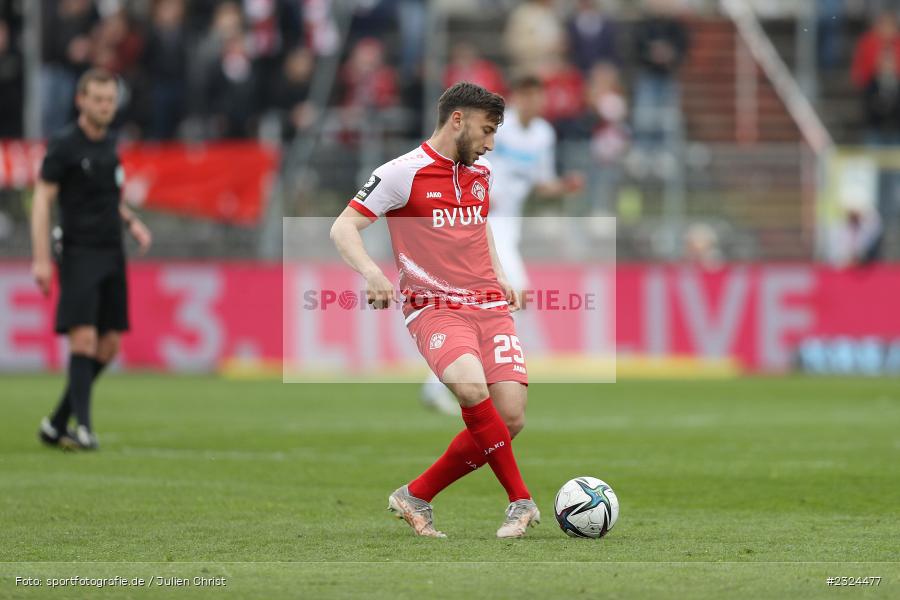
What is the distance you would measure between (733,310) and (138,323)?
25.1 feet

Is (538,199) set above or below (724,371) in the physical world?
above

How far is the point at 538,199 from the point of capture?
71.5 ft

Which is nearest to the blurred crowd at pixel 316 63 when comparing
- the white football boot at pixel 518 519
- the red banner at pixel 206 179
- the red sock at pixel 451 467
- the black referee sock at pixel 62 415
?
the red banner at pixel 206 179

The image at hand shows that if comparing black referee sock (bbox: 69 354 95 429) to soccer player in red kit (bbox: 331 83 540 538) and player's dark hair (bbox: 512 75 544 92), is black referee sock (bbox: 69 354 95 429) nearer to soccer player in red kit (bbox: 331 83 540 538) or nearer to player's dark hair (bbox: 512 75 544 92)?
soccer player in red kit (bbox: 331 83 540 538)

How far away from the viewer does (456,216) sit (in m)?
7.92

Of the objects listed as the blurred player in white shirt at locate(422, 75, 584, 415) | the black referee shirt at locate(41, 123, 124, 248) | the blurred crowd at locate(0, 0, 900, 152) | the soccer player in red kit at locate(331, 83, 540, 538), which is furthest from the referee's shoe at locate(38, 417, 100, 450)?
the blurred crowd at locate(0, 0, 900, 152)

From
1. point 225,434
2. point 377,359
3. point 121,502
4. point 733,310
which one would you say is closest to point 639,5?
point 733,310

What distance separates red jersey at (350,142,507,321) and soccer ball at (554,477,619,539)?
1.01 metres

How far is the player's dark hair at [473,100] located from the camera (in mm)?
7629

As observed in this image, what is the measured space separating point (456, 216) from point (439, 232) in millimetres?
114

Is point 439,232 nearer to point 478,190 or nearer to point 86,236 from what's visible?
point 478,190

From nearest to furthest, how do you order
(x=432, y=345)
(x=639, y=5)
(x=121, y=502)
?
1. (x=432, y=345)
2. (x=121, y=502)
3. (x=639, y=5)

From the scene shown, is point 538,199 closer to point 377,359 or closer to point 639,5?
point 377,359

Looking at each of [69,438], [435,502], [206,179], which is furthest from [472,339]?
[206,179]
